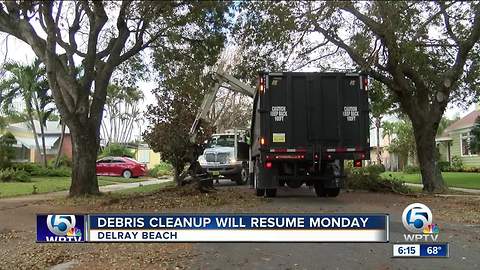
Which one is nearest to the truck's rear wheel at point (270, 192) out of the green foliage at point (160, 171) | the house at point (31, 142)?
the green foliage at point (160, 171)

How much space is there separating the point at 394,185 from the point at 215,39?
7708 millimetres

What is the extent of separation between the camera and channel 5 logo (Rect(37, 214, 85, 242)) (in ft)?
17.9

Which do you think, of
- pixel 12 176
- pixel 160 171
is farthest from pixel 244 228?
pixel 160 171

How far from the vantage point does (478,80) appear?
21.0 meters

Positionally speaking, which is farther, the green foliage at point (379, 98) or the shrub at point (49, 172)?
the shrub at point (49, 172)

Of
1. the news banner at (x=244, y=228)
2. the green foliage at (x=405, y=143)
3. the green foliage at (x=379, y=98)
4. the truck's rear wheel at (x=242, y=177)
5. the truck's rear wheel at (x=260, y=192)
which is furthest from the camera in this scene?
the green foliage at (x=405, y=143)

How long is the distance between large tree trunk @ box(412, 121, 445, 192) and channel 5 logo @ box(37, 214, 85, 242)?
52.1ft

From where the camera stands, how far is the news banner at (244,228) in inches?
207

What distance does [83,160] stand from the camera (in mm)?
16656

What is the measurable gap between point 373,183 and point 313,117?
6121 millimetres

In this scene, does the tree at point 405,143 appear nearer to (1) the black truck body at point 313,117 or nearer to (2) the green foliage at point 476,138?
(2) the green foliage at point 476,138

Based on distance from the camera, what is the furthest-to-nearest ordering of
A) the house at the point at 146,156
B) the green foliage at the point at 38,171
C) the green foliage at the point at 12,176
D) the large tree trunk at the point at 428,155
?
the house at the point at 146,156 < the green foliage at the point at 38,171 < the green foliage at the point at 12,176 < the large tree trunk at the point at 428,155

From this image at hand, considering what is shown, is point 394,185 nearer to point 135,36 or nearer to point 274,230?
point 135,36

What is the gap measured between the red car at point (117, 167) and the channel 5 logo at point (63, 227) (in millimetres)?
34246
